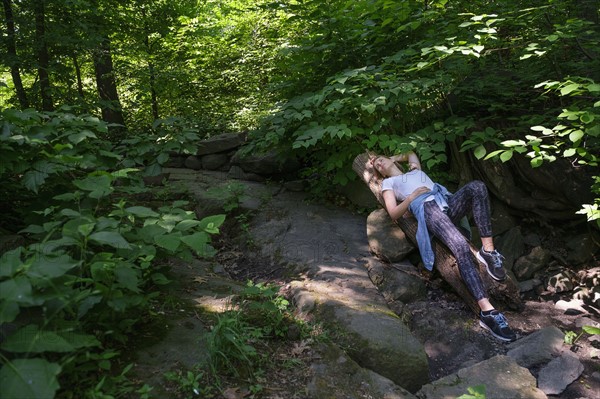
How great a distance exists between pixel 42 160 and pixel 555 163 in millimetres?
5362

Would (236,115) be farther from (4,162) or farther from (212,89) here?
(4,162)

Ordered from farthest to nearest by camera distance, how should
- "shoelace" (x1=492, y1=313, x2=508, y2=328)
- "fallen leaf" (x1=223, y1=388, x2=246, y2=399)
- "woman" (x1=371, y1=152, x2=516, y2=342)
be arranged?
1. "woman" (x1=371, y1=152, x2=516, y2=342)
2. "shoelace" (x1=492, y1=313, x2=508, y2=328)
3. "fallen leaf" (x1=223, y1=388, x2=246, y2=399)

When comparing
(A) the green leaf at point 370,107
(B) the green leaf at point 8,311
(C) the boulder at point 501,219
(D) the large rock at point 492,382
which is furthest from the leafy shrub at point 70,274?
(C) the boulder at point 501,219

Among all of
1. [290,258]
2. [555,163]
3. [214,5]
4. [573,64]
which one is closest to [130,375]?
[290,258]

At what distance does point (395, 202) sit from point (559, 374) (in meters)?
2.08

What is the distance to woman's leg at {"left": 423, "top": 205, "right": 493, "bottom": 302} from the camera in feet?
12.6

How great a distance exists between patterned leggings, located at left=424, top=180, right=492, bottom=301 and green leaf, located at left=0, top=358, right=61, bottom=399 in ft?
11.4

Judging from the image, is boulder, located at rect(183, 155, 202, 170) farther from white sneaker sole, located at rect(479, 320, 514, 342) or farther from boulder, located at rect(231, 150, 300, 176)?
white sneaker sole, located at rect(479, 320, 514, 342)

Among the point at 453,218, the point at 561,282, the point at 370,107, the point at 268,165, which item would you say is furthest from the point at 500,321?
the point at 268,165

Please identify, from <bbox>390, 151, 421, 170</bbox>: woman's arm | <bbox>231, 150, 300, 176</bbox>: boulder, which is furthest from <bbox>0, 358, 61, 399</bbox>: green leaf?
<bbox>231, 150, 300, 176</bbox>: boulder

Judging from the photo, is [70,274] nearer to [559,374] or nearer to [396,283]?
[396,283]

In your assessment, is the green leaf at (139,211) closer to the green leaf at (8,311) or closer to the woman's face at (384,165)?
the green leaf at (8,311)

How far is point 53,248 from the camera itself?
6.64ft

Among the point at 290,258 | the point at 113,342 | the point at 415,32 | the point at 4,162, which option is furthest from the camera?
the point at 415,32
